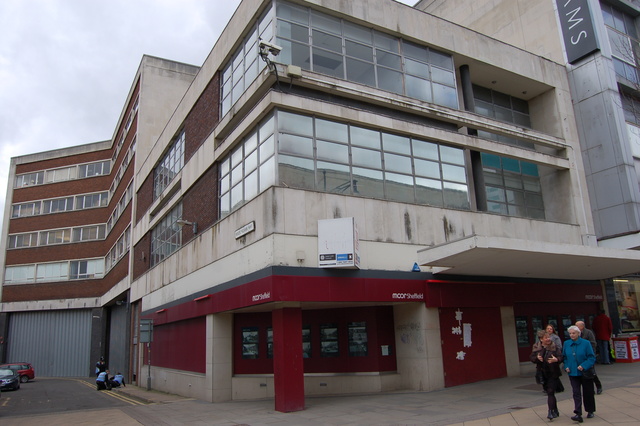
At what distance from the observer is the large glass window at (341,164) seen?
45.2ft

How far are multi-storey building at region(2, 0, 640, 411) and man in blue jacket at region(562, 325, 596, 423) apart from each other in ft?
11.4

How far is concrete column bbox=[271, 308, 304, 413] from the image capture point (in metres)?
12.0

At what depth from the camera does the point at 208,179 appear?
1877cm

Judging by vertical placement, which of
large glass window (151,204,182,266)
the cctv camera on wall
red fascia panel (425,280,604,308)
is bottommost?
red fascia panel (425,280,604,308)

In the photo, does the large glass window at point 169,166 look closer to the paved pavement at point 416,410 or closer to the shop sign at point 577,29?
the paved pavement at point 416,410

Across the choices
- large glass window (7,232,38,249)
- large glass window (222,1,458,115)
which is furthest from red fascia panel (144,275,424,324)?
large glass window (7,232,38,249)

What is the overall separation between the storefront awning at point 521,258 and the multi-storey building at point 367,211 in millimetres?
82

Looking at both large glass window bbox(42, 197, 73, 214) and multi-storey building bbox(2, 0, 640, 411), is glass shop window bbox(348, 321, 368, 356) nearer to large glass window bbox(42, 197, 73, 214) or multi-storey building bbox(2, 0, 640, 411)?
multi-storey building bbox(2, 0, 640, 411)

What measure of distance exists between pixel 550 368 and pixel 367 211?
22.0 feet

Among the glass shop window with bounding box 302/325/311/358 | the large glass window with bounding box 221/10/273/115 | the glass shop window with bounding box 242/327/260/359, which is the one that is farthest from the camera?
the glass shop window with bounding box 242/327/260/359

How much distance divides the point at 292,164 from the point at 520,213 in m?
11.2

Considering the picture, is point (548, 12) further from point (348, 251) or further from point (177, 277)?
point (177, 277)

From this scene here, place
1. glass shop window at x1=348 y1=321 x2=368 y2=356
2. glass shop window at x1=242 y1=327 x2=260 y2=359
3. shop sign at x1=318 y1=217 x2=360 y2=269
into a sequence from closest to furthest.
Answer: shop sign at x1=318 y1=217 x2=360 y2=269
glass shop window at x1=348 y1=321 x2=368 y2=356
glass shop window at x1=242 y1=327 x2=260 y2=359

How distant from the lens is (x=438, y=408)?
11055 millimetres
